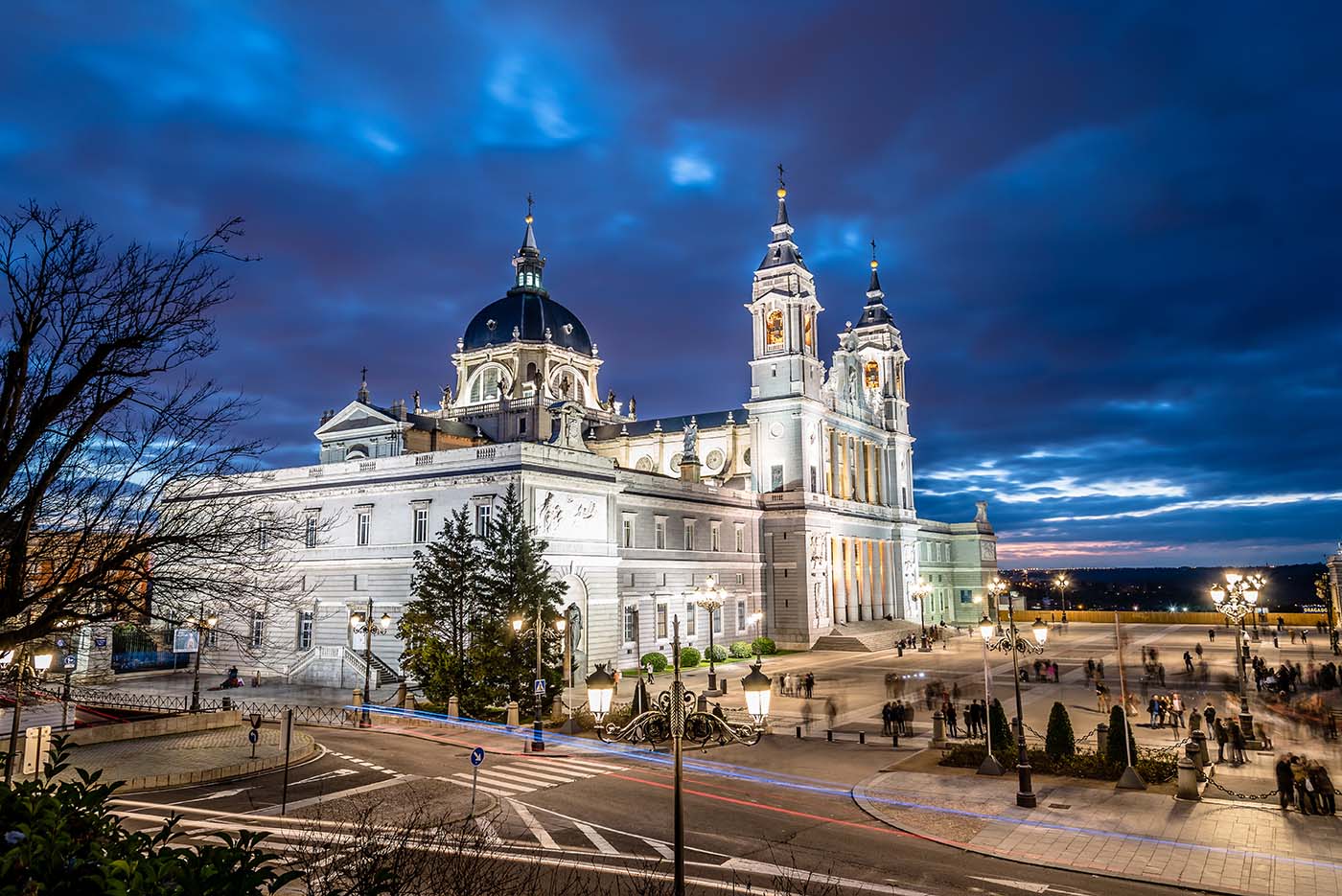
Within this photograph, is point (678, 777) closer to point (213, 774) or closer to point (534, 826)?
point (534, 826)

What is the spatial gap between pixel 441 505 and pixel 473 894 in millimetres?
39358

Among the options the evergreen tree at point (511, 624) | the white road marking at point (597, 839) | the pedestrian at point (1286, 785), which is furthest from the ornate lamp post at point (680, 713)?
the evergreen tree at point (511, 624)

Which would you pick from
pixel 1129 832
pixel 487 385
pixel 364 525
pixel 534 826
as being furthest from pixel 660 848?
pixel 487 385

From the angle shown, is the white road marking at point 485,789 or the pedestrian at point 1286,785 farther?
the white road marking at point 485,789

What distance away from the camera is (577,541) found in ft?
156

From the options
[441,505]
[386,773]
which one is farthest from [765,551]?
[386,773]

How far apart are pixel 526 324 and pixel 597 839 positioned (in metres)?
70.1

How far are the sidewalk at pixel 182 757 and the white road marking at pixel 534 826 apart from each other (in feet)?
29.9

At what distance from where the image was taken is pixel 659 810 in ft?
66.9

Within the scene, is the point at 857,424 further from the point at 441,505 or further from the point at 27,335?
the point at 27,335

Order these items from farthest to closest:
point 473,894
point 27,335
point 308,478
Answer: point 308,478
point 27,335
point 473,894

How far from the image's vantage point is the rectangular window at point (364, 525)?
48.8 m

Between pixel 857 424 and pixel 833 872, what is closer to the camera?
pixel 833 872

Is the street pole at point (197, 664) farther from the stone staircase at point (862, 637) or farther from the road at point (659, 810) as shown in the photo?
the stone staircase at point (862, 637)
